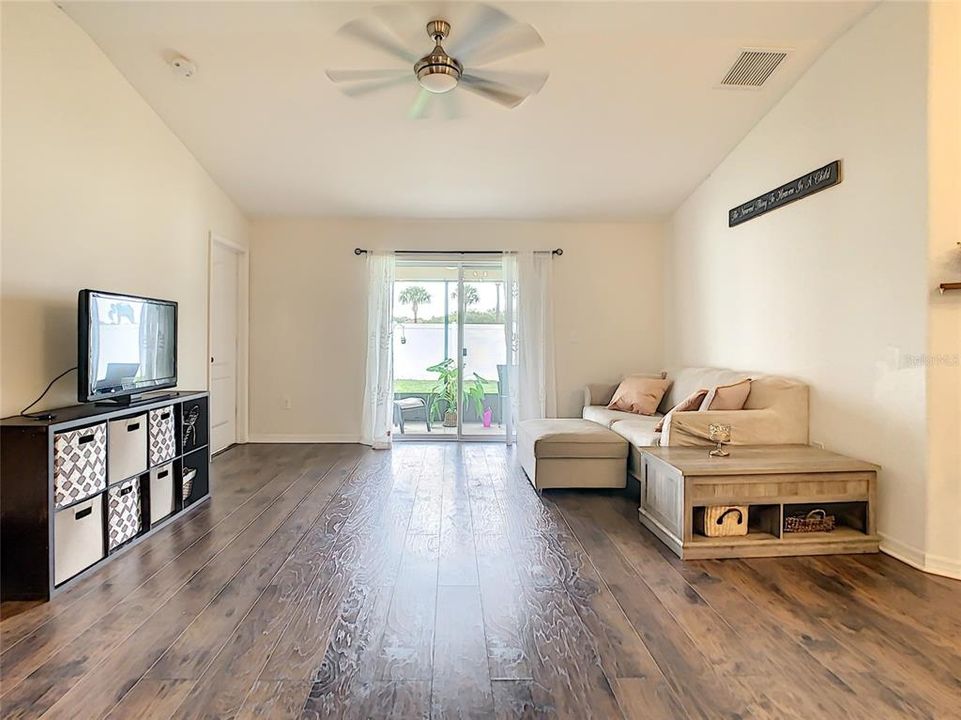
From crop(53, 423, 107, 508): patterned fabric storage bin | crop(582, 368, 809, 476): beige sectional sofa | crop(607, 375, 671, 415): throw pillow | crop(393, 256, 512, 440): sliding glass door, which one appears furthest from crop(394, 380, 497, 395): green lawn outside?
crop(53, 423, 107, 508): patterned fabric storage bin

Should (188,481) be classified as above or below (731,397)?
below

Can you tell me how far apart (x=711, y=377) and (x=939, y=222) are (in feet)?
6.48

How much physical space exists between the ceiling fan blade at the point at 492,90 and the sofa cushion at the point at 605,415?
8.80 ft

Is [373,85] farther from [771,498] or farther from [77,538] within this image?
[771,498]

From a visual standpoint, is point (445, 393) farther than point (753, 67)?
Yes

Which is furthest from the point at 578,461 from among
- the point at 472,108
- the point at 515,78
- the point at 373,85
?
the point at 373,85

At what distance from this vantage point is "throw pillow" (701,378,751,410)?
370cm

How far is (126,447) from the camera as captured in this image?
115 inches

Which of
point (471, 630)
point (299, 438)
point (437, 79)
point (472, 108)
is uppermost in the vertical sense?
point (472, 108)

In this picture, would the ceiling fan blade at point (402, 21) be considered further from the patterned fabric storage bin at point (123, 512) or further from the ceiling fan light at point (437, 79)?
the patterned fabric storage bin at point (123, 512)

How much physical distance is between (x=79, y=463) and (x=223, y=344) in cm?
305

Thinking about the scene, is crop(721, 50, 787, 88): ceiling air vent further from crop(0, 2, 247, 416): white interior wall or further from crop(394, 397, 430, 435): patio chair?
crop(394, 397, 430, 435): patio chair

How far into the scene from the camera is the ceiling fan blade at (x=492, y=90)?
287 centimetres

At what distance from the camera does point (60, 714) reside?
1.62 m
